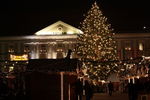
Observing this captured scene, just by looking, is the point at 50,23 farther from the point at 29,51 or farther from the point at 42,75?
the point at 42,75

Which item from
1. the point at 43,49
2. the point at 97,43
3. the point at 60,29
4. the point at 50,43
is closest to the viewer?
the point at 97,43

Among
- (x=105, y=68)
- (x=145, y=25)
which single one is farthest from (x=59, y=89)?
(x=145, y=25)

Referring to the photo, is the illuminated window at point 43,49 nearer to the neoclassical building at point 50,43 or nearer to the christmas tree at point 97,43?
the neoclassical building at point 50,43

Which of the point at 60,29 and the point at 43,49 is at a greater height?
the point at 60,29

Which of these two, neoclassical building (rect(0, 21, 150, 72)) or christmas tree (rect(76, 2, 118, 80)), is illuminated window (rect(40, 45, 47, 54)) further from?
christmas tree (rect(76, 2, 118, 80))

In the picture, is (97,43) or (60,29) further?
(60,29)

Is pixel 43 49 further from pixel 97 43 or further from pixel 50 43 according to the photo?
pixel 97 43

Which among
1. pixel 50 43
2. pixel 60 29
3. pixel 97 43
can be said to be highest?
pixel 60 29

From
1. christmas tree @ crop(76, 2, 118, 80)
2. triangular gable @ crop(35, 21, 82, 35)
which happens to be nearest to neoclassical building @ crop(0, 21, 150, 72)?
triangular gable @ crop(35, 21, 82, 35)

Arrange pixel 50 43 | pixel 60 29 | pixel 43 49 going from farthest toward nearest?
pixel 43 49 < pixel 50 43 < pixel 60 29

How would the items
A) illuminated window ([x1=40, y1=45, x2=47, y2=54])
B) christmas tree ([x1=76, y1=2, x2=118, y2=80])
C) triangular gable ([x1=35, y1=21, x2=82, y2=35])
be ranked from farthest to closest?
illuminated window ([x1=40, y1=45, x2=47, y2=54]) < triangular gable ([x1=35, y1=21, x2=82, y2=35]) < christmas tree ([x1=76, y1=2, x2=118, y2=80])

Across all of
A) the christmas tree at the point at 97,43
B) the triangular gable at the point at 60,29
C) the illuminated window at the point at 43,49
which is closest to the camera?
the christmas tree at the point at 97,43

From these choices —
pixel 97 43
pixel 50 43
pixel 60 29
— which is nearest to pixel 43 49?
pixel 50 43

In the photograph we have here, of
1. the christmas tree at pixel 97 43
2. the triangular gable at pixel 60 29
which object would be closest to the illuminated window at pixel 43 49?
the triangular gable at pixel 60 29
